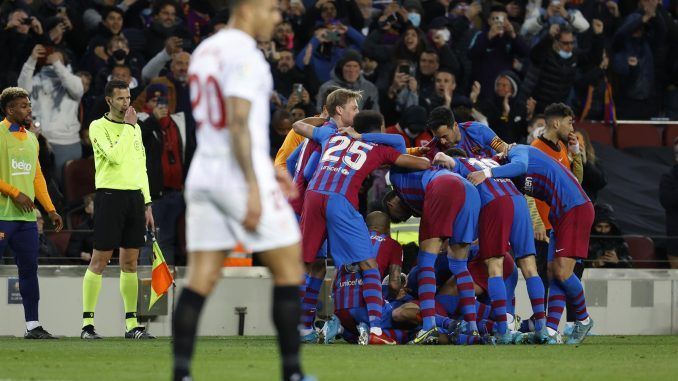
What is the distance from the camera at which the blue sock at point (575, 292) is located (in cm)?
1174

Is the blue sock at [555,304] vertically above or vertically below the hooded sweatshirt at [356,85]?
below

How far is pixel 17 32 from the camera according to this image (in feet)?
52.6

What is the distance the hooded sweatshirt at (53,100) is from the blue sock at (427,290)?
19.3 ft

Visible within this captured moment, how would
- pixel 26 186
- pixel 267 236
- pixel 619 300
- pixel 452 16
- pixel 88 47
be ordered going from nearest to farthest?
pixel 267 236, pixel 26 186, pixel 619 300, pixel 88 47, pixel 452 16

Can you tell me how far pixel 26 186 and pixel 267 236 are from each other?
253 inches

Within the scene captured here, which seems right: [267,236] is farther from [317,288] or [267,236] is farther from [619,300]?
[619,300]

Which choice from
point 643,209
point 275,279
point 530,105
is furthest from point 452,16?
point 275,279

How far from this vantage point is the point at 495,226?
1154 centimetres

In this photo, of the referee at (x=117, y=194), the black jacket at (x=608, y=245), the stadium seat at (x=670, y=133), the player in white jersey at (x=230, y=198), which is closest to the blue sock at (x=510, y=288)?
the black jacket at (x=608, y=245)

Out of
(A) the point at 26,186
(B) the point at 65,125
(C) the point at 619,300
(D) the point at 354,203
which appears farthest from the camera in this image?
(B) the point at 65,125

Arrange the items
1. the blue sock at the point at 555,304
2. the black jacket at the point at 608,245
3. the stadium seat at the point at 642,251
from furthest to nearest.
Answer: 1. the stadium seat at the point at 642,251
2. the black jacket at the point at 608,245
3. the blue sock at the point at 555,304

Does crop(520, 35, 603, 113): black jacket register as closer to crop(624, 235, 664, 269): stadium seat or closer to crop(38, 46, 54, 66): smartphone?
crop(624, 235, 664, 269): stadium seat

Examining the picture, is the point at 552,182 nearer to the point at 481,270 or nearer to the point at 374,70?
the point at 481,270

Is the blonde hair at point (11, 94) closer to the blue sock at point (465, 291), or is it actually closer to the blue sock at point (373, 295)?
the blue sock at point (373, 295)
